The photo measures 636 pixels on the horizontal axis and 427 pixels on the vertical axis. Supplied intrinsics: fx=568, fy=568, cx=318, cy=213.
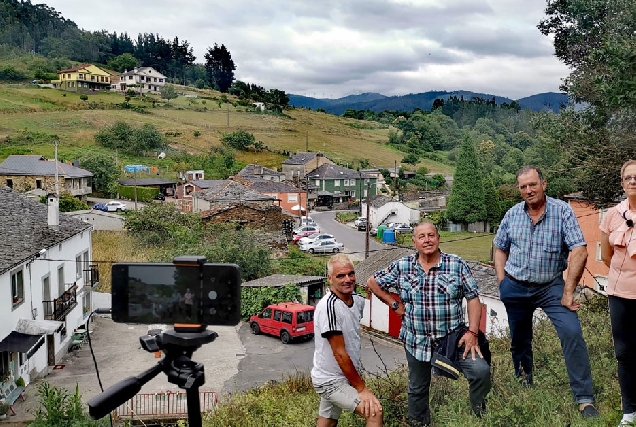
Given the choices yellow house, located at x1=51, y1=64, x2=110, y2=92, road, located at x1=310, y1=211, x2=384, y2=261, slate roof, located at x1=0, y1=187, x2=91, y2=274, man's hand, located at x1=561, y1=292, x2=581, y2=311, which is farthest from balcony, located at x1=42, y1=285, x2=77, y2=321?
yellow house, located at x1=51, y1=64, x2=110, y2=92

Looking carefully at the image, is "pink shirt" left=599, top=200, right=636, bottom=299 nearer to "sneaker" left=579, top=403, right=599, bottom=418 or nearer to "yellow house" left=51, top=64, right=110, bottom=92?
"sneaker" left=579, top=403, right=599, bottom=418

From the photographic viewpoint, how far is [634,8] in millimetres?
12586

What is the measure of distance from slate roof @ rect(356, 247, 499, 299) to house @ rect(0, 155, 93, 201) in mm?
31986

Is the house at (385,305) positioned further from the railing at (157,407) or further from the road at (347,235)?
the road at (347,235)

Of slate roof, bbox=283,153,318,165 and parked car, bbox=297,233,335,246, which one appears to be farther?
slate roof, bbox=283,153,318,165

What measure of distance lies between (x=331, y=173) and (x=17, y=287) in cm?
4971

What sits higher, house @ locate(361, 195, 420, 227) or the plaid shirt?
the plaid shirt

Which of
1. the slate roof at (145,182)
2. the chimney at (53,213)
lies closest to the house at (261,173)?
the slate roof at (145,182)

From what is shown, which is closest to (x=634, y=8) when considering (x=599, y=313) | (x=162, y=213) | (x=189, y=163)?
(x=599, y=313)

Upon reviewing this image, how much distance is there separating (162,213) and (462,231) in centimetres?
2836

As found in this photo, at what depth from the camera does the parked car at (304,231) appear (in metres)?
40.3

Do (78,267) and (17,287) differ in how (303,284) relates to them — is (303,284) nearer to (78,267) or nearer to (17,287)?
(78,267)

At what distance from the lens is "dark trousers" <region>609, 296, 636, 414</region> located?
3990mm

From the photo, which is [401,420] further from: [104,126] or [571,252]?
[104,126]
